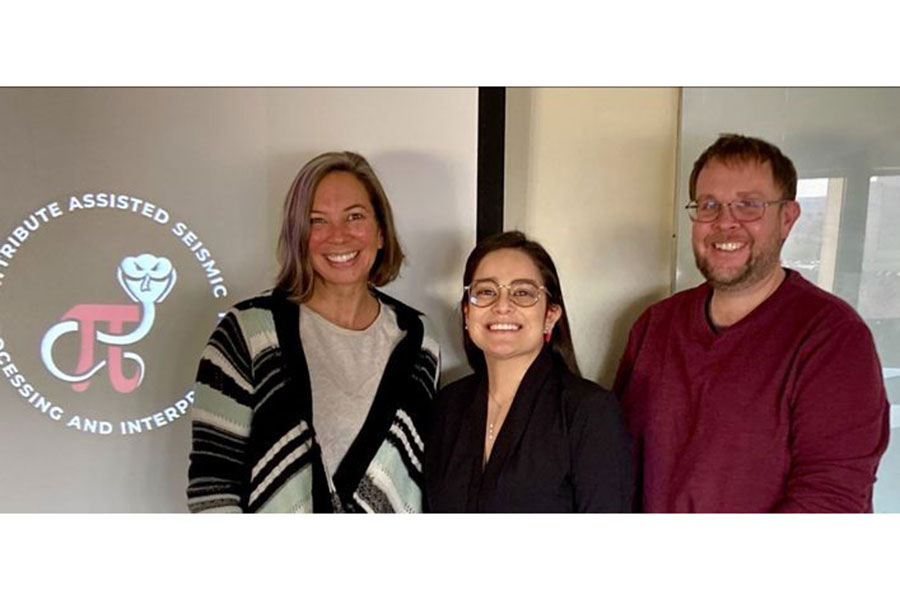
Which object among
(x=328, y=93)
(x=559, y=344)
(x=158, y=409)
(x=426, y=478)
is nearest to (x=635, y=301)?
(x=559, y=344)

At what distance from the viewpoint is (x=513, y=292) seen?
107cm

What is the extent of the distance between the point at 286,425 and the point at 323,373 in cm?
10

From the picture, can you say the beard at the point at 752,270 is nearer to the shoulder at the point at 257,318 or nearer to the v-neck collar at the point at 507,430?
the v-neck collar at the point at 507,430

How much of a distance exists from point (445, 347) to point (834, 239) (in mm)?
661

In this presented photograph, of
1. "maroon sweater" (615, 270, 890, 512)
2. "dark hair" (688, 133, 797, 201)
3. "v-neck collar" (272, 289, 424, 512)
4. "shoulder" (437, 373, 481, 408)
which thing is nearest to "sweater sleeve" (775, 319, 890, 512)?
"maroon sweater" (615, 270, 890, 512)

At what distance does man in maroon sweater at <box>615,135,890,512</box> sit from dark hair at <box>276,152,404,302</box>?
0.47 meters

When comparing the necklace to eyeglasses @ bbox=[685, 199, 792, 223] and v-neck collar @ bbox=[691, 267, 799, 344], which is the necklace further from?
eyeglasses @ bbox=[685, 199, 792, 223]

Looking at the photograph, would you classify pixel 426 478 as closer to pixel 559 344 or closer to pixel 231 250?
pixel 559 344

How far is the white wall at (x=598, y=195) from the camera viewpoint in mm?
1089

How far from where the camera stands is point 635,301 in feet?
3.66

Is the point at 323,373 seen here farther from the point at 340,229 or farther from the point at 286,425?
the point at 340,229

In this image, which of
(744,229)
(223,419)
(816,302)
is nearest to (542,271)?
(744,229)

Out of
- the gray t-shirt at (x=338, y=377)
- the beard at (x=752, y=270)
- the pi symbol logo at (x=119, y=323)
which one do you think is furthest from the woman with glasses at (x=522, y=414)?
the pi symbol logo at (x=119, y=323)

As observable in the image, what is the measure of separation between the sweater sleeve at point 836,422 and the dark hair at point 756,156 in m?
0.24
